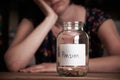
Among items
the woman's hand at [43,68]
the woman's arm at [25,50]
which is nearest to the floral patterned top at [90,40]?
the woman's arm at [25,50]

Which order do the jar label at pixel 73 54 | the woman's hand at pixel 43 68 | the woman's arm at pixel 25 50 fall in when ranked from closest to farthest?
1. the jar label at pixel 73 54
2. the woman's hand at pixel 43 68
3. the woman's arm at pixel 25 50

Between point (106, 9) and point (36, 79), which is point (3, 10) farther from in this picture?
point (36, 79)

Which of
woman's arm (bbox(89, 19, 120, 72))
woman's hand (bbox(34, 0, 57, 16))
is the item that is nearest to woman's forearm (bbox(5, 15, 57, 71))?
woman's hand (bbox(34, 0, 57, 16))

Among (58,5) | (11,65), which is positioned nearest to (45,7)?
(58,5)

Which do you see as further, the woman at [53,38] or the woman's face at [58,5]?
the woman's face at [58,5]

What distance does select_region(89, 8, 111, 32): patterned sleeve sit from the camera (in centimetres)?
171

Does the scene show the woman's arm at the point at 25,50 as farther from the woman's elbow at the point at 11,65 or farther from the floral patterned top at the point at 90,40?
the floral patterned top at the point at 90,40

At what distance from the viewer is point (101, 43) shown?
5.59 feet

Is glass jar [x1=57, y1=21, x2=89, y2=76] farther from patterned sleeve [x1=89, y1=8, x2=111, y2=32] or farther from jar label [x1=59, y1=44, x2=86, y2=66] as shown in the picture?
patterned sleeve [x1=89, y1=8, x2=111, y2=32]

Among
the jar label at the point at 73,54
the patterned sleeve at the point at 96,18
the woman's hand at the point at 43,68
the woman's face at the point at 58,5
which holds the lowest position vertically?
the woman's hand at the point at 43,68

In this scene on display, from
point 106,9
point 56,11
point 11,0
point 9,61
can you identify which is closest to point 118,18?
point 106,9

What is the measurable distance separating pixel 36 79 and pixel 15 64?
0.50 m

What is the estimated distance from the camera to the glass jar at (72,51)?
3.22 feet

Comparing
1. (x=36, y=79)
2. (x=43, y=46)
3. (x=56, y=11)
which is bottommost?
(x=36, y=79)
